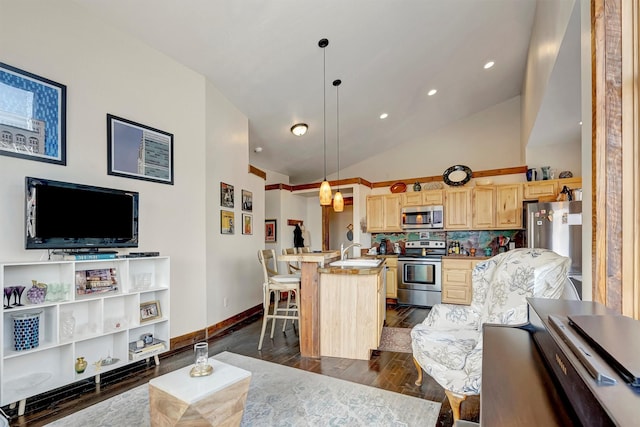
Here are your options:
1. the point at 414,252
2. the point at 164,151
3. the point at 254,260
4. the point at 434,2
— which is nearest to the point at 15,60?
the point at 164,151

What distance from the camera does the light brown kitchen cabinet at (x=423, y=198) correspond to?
18.7ft

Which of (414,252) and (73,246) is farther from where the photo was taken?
(414,252)

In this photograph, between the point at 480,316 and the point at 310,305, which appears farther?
the point at 310,305

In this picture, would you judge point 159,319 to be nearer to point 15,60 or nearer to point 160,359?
point 160,359

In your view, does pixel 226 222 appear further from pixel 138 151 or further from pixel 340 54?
pixel 340 54

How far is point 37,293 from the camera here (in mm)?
2277

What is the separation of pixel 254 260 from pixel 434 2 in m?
4.29

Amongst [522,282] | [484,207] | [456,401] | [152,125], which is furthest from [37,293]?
[484,207]

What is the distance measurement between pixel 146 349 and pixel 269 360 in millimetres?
1176

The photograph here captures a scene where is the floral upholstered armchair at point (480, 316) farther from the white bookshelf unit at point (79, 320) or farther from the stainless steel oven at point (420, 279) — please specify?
the stainless steel oven at point (420, 279)

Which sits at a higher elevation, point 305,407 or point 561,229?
point 561,229

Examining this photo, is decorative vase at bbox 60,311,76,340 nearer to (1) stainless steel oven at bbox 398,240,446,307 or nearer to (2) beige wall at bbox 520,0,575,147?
(2) beige wall at bbox 520,0,575,147

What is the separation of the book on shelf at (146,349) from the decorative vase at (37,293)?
0.93 m

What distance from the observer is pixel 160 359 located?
3.18 metres
